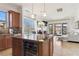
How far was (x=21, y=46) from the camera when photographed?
90.2 inches

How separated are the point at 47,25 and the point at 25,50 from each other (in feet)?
2.19

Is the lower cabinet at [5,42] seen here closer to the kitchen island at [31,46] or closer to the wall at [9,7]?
the kitchen island at [31,46]

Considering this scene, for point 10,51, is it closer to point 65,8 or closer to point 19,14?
point 19,14

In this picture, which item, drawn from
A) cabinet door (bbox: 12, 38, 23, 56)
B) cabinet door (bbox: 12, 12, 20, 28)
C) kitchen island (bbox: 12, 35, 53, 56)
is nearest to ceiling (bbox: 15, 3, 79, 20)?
cabinet door (bbox: 12, 12, 20, 28)

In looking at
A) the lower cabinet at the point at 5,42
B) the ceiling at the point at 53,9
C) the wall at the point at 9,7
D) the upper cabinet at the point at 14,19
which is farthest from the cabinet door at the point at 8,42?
the ceiling at the point at 53,9

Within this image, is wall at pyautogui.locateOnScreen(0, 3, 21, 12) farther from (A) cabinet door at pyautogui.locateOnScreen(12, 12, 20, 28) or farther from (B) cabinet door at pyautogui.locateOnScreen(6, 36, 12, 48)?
(B) cabinet door at pyautogui.locateOnScreen(6, 36, 12, 48)

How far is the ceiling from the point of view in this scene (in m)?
2.15

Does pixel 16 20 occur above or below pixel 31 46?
above

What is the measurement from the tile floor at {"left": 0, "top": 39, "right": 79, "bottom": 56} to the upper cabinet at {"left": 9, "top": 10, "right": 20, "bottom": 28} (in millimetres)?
485

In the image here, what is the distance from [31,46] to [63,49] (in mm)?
636

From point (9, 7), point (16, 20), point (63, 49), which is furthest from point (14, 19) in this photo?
point (63, 49)

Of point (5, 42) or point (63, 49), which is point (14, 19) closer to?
point (5, 42)

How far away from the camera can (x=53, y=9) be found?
2197 mm

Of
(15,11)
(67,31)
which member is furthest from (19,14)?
(67,31)
